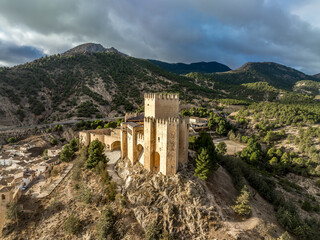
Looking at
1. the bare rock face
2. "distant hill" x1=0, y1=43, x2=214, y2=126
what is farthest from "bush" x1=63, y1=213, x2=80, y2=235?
"distant hill" x1=0, y1=43, x2=214, y2=126

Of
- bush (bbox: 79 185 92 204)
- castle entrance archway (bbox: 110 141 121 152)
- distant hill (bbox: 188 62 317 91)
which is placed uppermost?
distant hill (bbox: 188 62 317 91)

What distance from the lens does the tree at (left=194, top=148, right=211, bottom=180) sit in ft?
62.4

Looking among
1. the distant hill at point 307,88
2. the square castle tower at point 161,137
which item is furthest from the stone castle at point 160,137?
the distant hill at point 307,88

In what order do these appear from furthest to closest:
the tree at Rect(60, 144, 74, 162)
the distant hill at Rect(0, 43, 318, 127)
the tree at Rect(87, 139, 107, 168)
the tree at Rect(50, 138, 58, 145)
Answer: the distant hill at Rect(0, 43, 318, 127), the tree at Rect(50, 138, 58, 145), the tree at Rect(60, 144, 74, 162), the tree at Rect(87, 139, 107, 168)

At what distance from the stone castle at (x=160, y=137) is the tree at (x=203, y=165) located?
5.64 ft

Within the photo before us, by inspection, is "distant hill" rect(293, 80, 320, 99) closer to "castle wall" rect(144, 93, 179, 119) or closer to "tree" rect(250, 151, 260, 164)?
"tree" rect(250, 151, 260, 164)

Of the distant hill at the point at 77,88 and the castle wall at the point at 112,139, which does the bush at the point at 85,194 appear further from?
the distant hill at the point at 77,88

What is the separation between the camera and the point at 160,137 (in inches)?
731

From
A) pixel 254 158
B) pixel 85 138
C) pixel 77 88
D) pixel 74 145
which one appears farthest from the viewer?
pixel 77 88

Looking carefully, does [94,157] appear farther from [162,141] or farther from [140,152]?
[162,141]

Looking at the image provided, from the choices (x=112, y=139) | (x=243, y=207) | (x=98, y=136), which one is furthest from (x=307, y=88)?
(x=98, y=136)

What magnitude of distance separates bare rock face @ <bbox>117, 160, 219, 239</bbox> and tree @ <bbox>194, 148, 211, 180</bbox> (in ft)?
2.61

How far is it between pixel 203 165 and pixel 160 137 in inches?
224

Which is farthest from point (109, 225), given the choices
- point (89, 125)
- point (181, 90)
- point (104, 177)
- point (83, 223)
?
point (181, 90)
